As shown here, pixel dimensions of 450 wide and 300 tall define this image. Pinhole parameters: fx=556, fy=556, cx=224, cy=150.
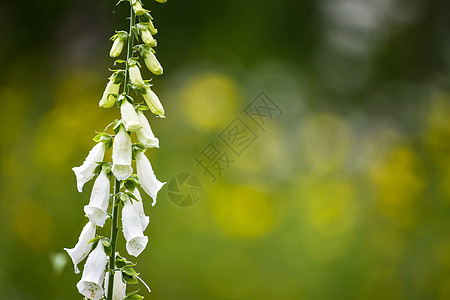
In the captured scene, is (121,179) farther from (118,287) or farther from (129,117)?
(118,287)

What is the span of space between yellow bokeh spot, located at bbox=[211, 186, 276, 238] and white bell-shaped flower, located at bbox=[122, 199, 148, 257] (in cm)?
243

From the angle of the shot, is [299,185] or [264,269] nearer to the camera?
[264,269]

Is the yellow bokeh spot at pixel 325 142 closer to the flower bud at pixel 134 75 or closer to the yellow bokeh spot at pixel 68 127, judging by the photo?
the yellow bokeh spot at pixel 68 127

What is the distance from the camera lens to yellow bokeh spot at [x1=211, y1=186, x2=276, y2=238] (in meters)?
4.07

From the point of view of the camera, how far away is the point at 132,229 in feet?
5.38

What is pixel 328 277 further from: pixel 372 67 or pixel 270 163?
pixel 372 67

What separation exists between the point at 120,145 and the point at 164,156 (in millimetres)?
2682

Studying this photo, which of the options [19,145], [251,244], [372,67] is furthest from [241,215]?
[372,67]

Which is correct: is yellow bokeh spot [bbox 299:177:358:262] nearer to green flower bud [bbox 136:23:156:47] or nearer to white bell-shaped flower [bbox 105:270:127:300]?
white bell-shaped flower [bbox 105:270:127:300]

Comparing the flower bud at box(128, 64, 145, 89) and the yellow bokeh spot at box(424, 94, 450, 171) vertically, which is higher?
the yellow bokeh spot at box(424, 94, 450, 171)

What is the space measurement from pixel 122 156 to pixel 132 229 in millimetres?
221

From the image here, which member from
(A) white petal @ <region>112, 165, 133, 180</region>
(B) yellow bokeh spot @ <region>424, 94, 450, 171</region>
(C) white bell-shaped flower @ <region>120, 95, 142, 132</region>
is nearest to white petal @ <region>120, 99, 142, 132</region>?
(C) white bell-shaped flower @ <region>120, 95, 142, 132</region>

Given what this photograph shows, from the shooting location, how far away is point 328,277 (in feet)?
12.7

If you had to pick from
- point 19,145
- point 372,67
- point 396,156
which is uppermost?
point 372,67
